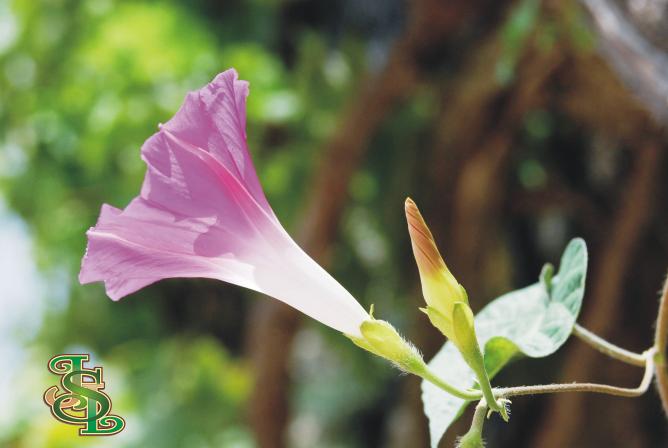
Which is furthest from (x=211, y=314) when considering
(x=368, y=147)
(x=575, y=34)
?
(x=575, y=34)

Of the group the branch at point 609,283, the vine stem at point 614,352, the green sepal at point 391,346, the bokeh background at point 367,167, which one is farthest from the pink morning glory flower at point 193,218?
the branch at point 609,283

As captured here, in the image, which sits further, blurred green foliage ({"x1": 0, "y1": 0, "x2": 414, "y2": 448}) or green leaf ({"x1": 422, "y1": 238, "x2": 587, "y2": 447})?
blurred green foliage ({"x1": 0, "y1": 0, "x2": 414, "y2": 448})

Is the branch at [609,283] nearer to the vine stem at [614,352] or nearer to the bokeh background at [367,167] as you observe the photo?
the bokeh background at [367,167]

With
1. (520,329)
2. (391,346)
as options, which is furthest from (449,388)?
(520,329)

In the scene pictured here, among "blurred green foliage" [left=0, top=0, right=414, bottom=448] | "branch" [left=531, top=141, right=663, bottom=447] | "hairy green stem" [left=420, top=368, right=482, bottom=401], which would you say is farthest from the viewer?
"blurred green foliage" [left=0, top=0, right=414, bottom=448]

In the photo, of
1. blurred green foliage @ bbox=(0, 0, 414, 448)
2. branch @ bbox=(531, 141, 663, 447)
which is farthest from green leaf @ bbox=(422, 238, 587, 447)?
blurred green foliage @ bbox=(0, 0, 414, 448)

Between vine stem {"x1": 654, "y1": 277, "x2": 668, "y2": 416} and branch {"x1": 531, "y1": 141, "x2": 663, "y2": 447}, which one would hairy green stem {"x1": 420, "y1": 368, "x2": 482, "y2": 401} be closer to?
vine stem {"x1": 654, "y1": 277, "x2": 668, "y2": 416}

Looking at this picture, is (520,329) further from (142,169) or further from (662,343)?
(142,169)
